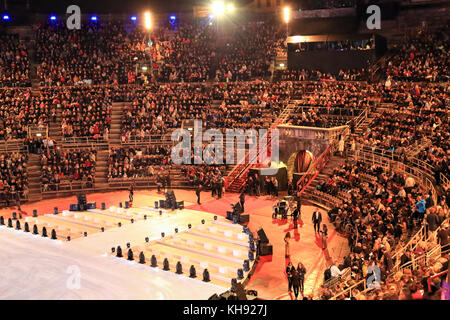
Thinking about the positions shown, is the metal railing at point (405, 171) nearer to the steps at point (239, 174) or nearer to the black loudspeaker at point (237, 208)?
the black loudspeaker at point (237, 208)

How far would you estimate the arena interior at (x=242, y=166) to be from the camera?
21.4 metres

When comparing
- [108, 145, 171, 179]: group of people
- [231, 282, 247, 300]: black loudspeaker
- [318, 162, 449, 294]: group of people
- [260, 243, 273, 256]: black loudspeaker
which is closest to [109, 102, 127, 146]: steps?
[108, 145, 171, 179]: group of people

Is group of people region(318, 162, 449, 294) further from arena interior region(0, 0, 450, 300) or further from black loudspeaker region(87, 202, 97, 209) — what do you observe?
black loudspeaker region(87, 202, 97, 209)

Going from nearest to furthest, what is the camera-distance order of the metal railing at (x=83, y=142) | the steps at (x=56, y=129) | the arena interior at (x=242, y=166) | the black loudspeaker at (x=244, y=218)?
1. the arena interior at (x=242, y=166)
2. the black loudspeaker at (x=244, y=218)
3. the metal railing at (x=83, y=142)
4. the steps at (x=56, y=129)

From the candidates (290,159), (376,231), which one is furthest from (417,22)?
(376,231)

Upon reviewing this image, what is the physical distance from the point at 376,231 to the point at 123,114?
27.2 metres

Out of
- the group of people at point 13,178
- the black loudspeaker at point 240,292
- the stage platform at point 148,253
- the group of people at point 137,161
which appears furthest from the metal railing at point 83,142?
the black loudspeaker at point 240,292

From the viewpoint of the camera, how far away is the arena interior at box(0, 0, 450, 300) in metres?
21.4

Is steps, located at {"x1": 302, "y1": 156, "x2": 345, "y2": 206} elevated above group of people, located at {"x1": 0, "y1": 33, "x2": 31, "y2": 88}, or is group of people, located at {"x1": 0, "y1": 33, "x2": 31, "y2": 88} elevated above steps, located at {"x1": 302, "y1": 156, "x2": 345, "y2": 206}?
group of people, located at {"x1": 0, "y1": 33, "x2": 31, "y2": 88}

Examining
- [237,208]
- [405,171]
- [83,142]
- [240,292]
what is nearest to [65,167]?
[83,142]

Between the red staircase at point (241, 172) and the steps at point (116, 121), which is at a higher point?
the steps at point (116, 121)

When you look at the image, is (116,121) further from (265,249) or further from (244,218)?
(265,249)

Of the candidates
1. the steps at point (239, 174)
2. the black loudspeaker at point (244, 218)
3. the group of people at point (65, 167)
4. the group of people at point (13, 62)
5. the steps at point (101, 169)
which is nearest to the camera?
the black loudspeaker at point (244, 218)

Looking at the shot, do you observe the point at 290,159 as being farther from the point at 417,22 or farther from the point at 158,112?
the point at 417,22
